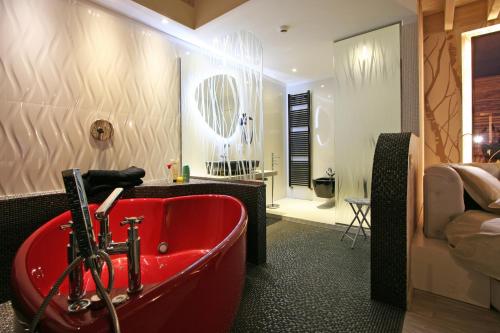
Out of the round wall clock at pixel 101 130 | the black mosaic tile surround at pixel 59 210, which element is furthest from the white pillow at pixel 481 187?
the round wall clock at pixel 101 130

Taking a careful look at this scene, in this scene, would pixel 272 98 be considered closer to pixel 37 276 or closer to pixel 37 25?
pixel 37 25

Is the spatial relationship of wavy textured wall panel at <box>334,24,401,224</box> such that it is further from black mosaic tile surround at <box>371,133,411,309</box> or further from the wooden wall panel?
black mosaic tile surround at <box>371,133,411,309</box>

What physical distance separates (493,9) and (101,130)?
4.29m

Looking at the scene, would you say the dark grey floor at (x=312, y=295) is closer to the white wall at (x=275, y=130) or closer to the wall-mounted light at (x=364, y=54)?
the wall-mounted light at (x=364, y=54)

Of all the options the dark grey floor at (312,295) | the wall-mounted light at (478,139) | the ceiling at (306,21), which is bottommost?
the dark grey floor at (312,295)

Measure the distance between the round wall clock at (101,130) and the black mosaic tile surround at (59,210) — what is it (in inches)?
25.1

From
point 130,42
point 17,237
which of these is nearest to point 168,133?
point 130,42

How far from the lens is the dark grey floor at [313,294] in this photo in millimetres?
1579

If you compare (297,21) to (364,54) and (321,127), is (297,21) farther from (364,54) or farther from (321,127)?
(321,127)

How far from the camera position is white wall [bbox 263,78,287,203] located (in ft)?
17.3

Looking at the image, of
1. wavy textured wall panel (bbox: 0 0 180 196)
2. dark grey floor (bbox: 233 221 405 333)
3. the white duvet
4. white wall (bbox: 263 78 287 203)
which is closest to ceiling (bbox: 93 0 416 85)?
wavy textured wall panel (bbox: 0 0 180 196)

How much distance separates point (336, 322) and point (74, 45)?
3.17 metres

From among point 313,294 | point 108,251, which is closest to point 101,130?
point 108,251

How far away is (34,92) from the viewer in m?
2.23
